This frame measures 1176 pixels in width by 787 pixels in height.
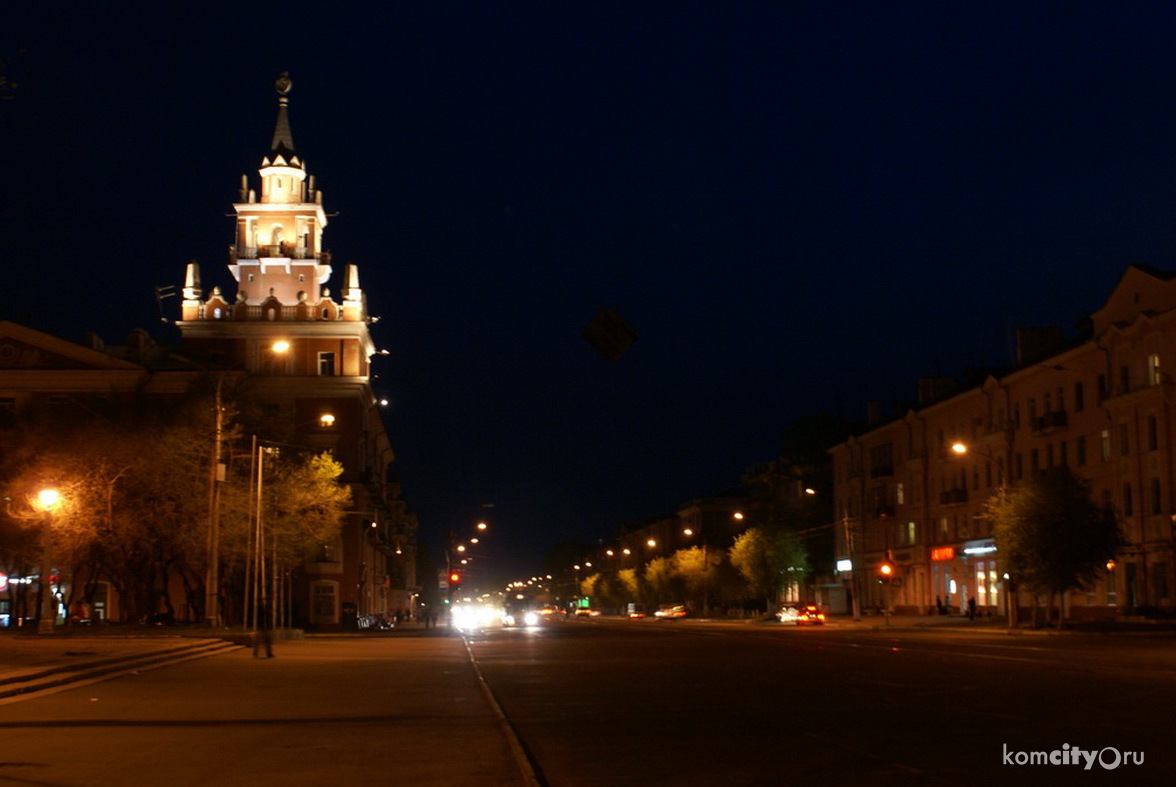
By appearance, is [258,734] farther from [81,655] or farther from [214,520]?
[214,520]

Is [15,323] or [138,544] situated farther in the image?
[15,323]

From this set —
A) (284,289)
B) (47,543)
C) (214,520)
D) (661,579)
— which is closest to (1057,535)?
(214,520)

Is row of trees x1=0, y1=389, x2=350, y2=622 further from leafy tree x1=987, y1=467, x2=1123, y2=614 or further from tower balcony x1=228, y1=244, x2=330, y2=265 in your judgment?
tower balcony x1=228, y1=244, x2=330, y2=265

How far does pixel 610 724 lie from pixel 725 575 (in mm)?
99190

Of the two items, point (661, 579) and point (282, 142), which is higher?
point (282, 142)

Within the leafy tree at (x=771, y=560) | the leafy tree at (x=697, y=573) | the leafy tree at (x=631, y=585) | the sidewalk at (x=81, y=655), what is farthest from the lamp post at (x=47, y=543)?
the leafy tree at (x=631, y=585)

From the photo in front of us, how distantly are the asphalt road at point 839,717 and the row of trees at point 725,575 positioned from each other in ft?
209

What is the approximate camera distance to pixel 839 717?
17953mm

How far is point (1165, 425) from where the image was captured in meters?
57.0

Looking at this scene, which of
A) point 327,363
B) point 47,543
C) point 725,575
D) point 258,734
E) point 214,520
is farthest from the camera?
point 725,575

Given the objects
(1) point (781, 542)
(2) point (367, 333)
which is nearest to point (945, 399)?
(1) point (781, 542)

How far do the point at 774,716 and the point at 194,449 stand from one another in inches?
1579

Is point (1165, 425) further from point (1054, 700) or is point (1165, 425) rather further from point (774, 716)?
point (774, 716)

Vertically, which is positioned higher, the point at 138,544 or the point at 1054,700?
the point at 138,544
